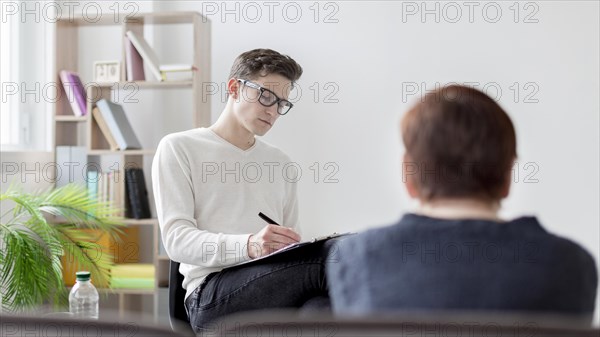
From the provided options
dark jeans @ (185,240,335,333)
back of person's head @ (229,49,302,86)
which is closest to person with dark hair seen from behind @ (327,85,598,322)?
dark jeans @ (185,240,335,333)

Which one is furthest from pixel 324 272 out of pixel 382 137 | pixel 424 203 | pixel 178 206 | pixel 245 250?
pixel 382 137

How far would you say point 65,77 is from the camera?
400 centimetres

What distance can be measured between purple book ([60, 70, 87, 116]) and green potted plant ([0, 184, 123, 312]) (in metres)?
0.41

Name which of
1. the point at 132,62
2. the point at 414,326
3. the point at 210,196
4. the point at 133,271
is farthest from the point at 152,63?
the point at 414,326

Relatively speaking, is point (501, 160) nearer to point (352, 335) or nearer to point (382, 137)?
point (352, 335)

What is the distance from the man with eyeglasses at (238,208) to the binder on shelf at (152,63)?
1545mm

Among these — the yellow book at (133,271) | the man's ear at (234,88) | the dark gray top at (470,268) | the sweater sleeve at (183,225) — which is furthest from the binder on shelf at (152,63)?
the dark gray top at (470,268)

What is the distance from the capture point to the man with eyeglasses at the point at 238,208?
193 centimetres

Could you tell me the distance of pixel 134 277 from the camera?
3.93 m

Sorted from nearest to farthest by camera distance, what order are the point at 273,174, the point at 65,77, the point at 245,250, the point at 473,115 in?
the point at 473,115
the point at 245,250
the point at 273,174
the point at 65,77

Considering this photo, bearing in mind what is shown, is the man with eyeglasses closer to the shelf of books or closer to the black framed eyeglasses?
the black framed eyeglasses

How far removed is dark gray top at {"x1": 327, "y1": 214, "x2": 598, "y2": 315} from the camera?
98 cm

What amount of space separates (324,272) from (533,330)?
122 centimetres

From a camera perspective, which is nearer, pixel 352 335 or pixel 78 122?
pixel 352 335
